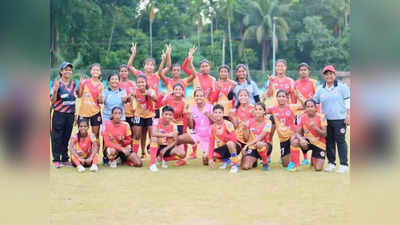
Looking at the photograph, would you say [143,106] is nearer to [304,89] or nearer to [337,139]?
[304,89]

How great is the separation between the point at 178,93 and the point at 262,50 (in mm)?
22835

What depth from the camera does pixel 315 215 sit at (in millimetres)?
3637

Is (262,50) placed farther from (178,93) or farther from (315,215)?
(315,215)

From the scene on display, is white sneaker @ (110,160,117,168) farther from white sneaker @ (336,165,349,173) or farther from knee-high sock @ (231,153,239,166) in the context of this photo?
white sneaker @ (336,165,349,173)

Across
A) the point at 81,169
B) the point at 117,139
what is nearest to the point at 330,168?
the point at 117,139

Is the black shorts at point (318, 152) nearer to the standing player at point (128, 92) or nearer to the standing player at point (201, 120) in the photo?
the standing player at point (201, 120)

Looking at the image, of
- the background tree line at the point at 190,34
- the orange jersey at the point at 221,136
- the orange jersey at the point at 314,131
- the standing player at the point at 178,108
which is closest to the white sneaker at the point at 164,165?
the standing player at the point at 178,108

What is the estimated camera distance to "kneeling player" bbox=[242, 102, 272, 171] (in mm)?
5750

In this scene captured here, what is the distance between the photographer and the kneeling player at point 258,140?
5.75 meters

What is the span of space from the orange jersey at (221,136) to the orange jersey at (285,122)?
0.60 metres

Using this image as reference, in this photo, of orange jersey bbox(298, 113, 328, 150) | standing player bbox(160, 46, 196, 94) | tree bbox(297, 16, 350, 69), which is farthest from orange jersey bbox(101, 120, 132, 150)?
tree bbox(297, 16, 350, 69)

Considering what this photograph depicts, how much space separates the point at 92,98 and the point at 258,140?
2235mm

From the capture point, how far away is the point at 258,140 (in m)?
5.76
